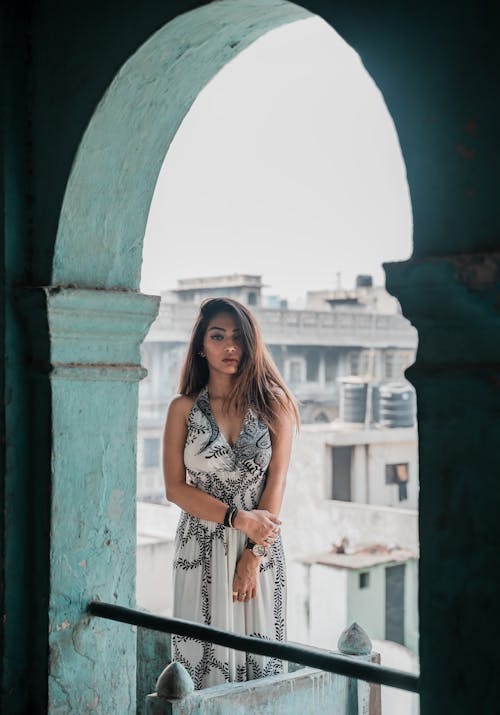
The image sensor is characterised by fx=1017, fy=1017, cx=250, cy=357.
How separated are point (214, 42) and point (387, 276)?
100 centimetres

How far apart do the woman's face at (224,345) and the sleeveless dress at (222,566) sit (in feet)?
0.56

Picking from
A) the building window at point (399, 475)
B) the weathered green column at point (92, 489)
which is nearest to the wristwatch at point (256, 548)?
the weathered green column at point (92, 489)

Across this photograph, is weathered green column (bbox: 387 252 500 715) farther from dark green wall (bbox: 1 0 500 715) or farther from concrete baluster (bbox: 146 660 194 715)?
concrete baluster (bbox: 146 660 194 715)

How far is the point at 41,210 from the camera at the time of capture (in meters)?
2.86

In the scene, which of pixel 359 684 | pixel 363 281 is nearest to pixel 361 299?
pixel 363 281

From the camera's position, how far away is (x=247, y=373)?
3.13 metres

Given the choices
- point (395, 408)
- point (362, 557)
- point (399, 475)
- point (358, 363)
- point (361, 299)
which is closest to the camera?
point (362, 557)

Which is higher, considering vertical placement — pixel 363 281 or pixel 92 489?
pixel 363 281

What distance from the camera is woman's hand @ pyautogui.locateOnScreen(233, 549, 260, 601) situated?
9.71ft

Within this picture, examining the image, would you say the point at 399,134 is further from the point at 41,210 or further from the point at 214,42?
the point at 41,210

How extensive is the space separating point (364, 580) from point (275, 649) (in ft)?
42.2

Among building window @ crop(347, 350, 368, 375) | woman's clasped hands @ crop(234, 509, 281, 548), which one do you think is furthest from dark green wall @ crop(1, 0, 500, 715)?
building window @ crop(347, 350, 368, 375)

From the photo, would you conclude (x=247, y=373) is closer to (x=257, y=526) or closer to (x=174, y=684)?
(x=257, y=526)

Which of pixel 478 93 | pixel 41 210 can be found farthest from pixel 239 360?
pixel 478 93
